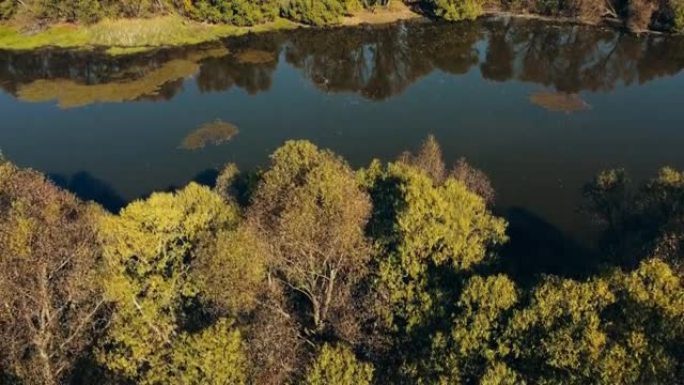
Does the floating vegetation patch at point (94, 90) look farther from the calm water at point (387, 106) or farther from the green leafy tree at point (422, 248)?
the green leafy tree at point (422, 248)

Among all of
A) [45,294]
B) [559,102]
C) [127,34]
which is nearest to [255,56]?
[127,34]

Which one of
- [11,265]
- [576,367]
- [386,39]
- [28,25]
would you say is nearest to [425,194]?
[576,367]

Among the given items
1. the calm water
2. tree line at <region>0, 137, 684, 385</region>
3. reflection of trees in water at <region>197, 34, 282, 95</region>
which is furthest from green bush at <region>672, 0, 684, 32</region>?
tree line at <region>0, 137, 684, 385</region>

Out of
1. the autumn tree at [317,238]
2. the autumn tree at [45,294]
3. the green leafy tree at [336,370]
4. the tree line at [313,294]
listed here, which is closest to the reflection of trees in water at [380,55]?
the autumn tree at [317,238]

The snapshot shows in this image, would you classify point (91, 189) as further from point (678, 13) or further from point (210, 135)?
point (678, 13)

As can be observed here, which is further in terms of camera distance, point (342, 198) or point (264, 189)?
point (264, 189)

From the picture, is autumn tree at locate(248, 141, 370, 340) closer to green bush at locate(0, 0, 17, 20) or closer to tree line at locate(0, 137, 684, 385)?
tree line at locate(0, 137, 684, 385)

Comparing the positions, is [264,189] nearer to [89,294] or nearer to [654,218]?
[89,294]
